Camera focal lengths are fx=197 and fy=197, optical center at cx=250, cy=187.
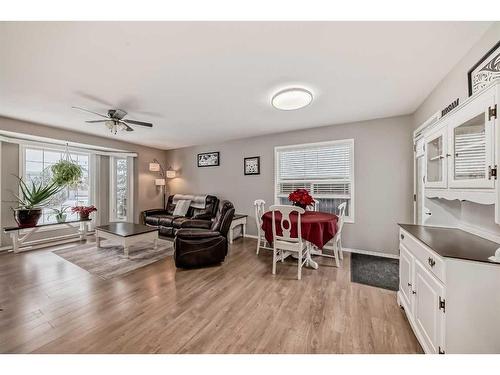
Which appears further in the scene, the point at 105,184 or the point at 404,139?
the point at 105,184

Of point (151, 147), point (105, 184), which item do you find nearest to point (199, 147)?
point (151, 147)

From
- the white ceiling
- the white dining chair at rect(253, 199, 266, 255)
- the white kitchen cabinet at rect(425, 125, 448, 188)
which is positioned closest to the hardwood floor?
the white dining chair at rect(253, 199, 266, 255)

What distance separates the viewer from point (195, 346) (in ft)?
4.84

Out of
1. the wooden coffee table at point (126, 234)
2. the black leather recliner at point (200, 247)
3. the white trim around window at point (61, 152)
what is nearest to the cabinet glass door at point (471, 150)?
the black leather recliner at point (200, 247)

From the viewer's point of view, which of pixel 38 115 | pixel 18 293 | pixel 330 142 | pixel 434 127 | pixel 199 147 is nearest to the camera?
pixel 434 127

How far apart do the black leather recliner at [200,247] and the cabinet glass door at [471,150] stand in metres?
2.69

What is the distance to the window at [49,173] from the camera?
4.06 metres

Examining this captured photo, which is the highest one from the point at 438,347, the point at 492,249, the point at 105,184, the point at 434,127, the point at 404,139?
the point at 404,139

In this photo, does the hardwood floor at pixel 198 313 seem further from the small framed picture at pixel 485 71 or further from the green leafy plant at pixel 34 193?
the small framed picture at pixel 485 71

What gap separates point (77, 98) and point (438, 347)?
4.31 m

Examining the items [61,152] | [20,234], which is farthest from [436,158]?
[61,152]

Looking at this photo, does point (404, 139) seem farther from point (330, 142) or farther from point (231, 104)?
point (231, 104)

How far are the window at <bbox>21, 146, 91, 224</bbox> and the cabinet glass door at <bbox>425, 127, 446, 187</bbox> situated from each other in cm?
657

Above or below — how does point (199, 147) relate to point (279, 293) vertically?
above
